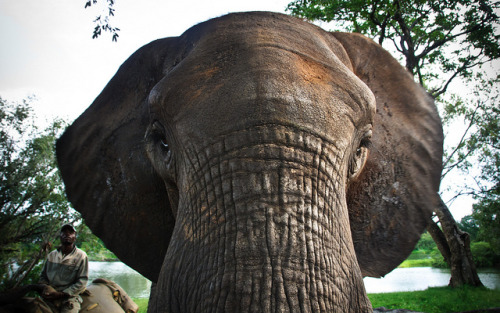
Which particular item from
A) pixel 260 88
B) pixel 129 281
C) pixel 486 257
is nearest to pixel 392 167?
pixel 260 88

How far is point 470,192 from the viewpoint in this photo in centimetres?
1889

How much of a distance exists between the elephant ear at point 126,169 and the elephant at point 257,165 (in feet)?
0.04

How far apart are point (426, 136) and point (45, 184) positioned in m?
16.7

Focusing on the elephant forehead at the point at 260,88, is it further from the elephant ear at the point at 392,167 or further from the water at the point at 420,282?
the water at the point at 420,282

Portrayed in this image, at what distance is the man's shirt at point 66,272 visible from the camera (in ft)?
16.9

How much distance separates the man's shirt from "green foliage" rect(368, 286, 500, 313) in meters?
7.49

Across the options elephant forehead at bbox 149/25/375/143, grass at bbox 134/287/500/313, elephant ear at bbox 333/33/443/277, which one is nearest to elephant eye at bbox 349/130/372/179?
elephant forehead at bbox 149/25/375/143

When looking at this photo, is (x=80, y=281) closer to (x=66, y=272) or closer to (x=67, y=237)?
(x=66, y=272)

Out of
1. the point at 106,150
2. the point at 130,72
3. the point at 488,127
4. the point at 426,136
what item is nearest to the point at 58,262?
the point at 106,150

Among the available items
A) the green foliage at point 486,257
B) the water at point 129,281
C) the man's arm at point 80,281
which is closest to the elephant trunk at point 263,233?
the man's arm at point 80,281

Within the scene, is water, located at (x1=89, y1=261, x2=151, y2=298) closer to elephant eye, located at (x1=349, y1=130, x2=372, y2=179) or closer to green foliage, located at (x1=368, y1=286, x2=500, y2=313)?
green foliage, located at (x1=368, y1=286, x2=500, y2=313)

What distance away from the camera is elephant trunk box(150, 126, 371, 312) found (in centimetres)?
142

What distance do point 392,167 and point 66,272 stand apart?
13.9 feet

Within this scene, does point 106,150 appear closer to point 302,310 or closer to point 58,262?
point 302,310
